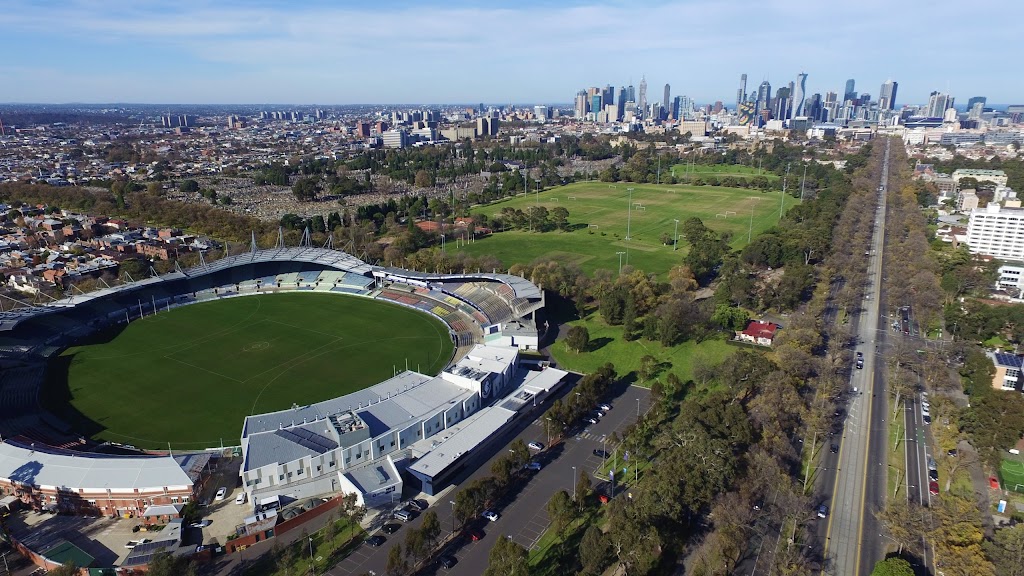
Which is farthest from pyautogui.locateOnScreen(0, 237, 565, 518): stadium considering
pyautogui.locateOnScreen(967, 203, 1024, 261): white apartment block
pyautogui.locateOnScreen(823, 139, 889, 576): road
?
pyautogui.locateOnScreen(967, 203, 1024, 261): white apartment block

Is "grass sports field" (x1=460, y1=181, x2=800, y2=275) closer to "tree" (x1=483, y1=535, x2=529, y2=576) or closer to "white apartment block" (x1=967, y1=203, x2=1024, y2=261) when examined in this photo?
"white apartment block" (x1=967, y1=203, x2=1024, y2=261)

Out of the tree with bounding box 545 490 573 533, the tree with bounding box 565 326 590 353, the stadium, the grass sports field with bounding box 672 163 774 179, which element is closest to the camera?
the tree with bounding box 545 490 573 533

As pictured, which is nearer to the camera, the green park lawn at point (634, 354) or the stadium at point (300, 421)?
the stadium at point (300, 421)

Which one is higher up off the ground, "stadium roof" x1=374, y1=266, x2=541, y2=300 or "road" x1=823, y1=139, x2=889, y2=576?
"stadium roof" x1=374, y1=266, x2=541, y2=300

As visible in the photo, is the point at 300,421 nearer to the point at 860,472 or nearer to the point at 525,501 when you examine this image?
the point at 525,501

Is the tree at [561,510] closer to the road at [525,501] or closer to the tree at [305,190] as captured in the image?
the road at [525,501]

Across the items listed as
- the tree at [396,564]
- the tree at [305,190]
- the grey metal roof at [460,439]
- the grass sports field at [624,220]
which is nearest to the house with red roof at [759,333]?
the grass sports field at [624,220]
